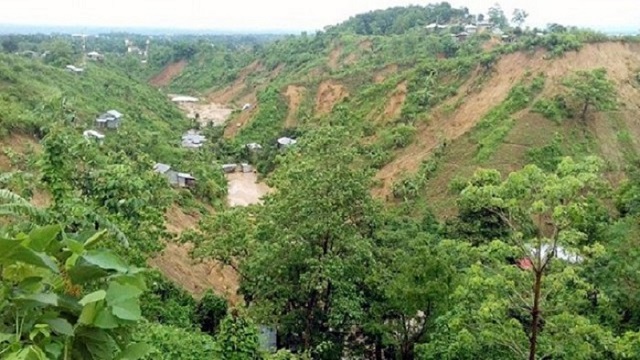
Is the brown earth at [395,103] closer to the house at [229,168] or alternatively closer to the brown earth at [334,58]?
the house at [229,168]

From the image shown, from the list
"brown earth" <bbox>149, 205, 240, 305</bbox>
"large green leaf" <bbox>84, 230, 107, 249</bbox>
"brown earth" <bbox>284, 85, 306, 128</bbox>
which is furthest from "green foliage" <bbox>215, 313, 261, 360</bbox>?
"brown earth" <bbox>284, 85, 306, 128</bbox>

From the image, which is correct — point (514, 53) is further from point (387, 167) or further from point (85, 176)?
point (85, 176)

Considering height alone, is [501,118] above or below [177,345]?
below

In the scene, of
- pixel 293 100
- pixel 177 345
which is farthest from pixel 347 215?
pixel 293 100

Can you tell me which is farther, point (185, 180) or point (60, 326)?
point (185, 180)

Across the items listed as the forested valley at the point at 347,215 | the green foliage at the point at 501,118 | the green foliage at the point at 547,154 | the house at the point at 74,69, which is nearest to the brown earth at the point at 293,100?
the forested valley at the point at 347,215

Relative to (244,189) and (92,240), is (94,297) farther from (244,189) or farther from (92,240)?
(244,189)
